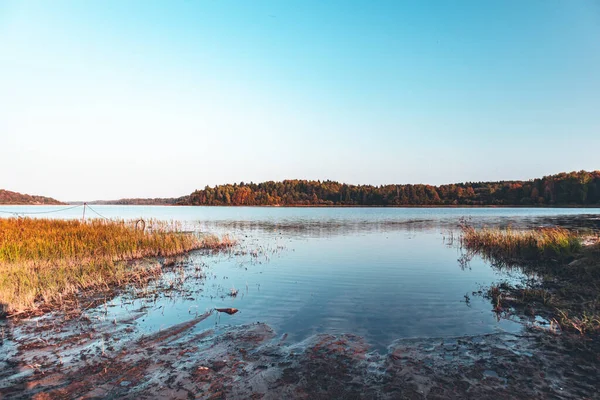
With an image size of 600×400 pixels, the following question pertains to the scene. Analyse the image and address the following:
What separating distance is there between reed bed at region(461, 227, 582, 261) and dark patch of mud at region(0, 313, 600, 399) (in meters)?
11.8

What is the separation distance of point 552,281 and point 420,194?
158 meters

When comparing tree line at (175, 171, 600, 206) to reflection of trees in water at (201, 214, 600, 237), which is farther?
tree line at (175, 171, 600, 206)

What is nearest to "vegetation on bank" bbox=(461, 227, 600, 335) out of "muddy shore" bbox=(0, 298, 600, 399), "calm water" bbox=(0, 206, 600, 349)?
"calm water" bbox=(0, 206, 600, 349)

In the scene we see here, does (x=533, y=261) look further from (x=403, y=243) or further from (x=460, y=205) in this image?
(x=460, y=205)

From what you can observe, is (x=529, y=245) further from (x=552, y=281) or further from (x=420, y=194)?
(x=420, y=194)

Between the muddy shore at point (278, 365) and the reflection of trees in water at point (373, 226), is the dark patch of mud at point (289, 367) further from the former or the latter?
the reflection of trees in water at point (373, 226)

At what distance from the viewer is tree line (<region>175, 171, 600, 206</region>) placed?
120438 mm

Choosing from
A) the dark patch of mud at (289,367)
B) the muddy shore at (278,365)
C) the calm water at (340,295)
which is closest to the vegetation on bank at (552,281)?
the calm water at (340,295)

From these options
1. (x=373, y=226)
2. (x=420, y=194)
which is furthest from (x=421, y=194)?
(x=373, y=226)

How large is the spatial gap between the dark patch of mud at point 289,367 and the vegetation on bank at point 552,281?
1.99m

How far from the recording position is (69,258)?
16.7 metres

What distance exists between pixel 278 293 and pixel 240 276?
371 cm

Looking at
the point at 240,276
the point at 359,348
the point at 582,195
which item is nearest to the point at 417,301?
the point at 359,348

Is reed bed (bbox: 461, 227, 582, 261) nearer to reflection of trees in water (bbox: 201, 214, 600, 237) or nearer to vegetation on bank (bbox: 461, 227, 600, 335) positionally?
vegetation on bank (bbox: 461, 227, 600, 335)
